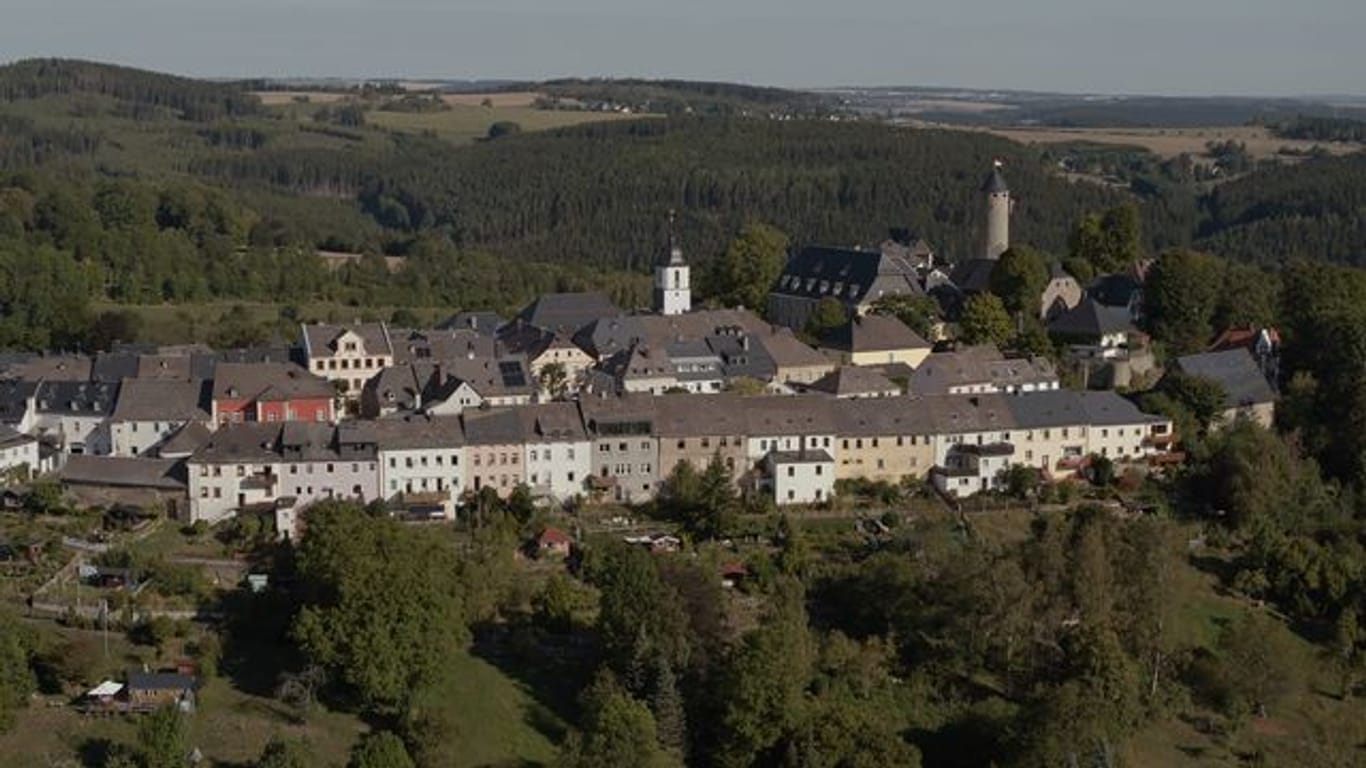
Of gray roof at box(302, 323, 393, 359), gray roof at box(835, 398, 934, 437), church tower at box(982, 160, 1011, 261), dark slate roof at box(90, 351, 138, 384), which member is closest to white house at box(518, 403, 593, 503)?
gray roof at box(835, 398, 934, 437)

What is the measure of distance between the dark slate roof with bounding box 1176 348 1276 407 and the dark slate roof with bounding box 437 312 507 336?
24.1 meters

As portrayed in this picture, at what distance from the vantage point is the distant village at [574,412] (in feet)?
157

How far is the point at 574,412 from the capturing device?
50062 millimetres

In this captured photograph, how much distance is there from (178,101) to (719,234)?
80.1m

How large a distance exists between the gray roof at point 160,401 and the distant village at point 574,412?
0.06 m

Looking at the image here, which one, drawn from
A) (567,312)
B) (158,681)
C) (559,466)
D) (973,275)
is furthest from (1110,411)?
(158,681)

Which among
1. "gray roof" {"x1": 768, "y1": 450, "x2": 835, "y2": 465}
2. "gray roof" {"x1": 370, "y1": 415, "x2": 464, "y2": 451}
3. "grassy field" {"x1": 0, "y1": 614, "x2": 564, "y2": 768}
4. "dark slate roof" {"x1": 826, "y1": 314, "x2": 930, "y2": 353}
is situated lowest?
"grassy field" {"x1": 0, "y1": 614, "x2": 564, "y2": 768}

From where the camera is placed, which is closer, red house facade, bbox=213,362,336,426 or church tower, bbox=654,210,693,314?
red house facade, bbox=213,362,336,426

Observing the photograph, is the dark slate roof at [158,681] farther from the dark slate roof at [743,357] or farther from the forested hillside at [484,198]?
the forested hillside at [484,198]

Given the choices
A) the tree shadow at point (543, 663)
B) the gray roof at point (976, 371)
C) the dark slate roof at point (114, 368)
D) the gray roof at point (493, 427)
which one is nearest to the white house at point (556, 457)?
the gray roof at point (493, 427)

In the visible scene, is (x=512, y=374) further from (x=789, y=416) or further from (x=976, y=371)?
(x=976, y=371)

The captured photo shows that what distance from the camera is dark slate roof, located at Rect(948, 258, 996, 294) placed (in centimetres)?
6831

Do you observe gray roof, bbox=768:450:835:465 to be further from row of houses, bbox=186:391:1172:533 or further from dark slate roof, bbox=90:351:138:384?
dark slate roof, bbox=90:351:138:384

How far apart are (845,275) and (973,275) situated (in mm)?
5132
